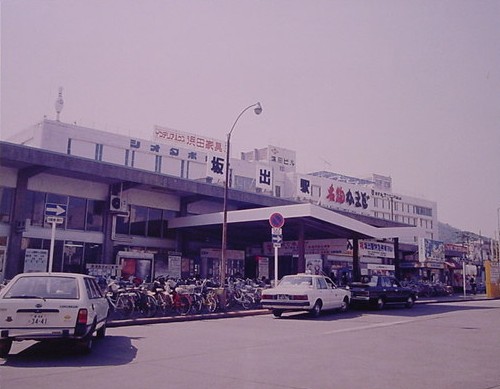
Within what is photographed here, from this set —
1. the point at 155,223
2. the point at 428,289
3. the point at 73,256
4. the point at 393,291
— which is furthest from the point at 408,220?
the point at 73,256

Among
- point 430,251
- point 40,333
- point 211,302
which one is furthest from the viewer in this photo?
point 430,251

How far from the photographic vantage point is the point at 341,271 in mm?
40531

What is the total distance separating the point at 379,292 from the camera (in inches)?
893

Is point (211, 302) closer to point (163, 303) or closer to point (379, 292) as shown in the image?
point (163, 303)

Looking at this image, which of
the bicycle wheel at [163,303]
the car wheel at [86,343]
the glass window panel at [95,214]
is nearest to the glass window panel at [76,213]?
the glass window panel at [95,214]

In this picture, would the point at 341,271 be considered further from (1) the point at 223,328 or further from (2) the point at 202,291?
(1) the point at 223,328

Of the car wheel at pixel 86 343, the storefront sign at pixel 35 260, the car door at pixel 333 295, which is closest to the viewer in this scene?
the car wheel at pixel 86 343

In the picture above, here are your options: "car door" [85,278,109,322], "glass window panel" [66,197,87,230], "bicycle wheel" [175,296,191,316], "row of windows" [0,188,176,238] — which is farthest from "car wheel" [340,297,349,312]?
"glass window panel" [66,197,87,230]

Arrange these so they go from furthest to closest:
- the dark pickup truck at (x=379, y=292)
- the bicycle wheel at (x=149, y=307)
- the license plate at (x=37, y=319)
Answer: the dark pickup truck at (x=379, y=292)
the bicycle wheel at (x=149, y=307)
the license plate at (x=37, y=319)

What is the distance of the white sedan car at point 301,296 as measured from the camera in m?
17.8

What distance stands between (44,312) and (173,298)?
9081mm

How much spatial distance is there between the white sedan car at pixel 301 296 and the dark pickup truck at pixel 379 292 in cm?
265

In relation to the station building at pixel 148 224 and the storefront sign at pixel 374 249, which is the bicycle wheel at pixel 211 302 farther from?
the storefront sign at pixel 374 249

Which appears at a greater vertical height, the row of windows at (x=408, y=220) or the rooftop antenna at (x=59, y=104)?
the rooftop antenna at (x=59, y=104)
